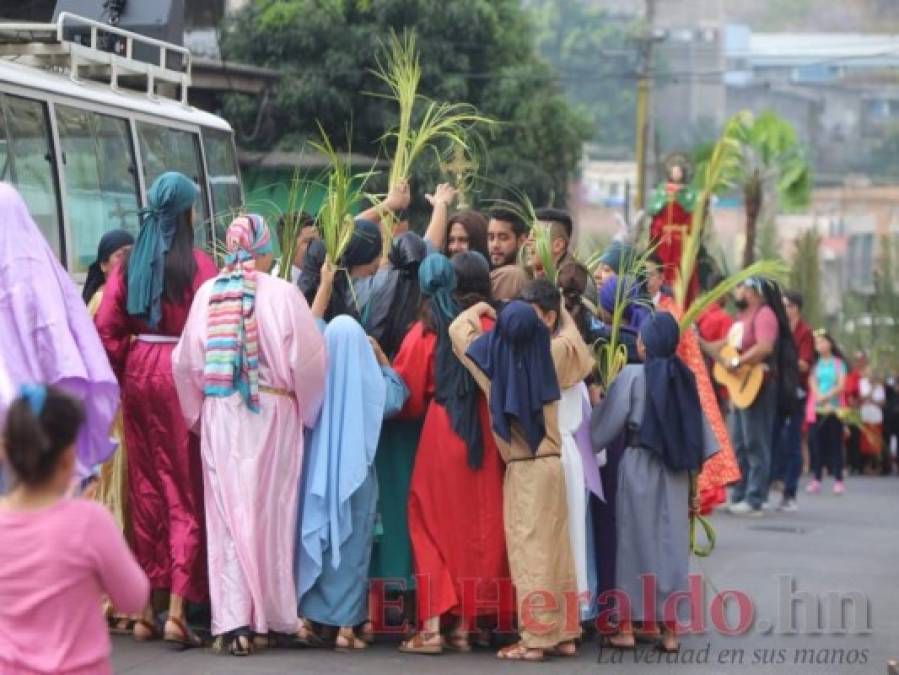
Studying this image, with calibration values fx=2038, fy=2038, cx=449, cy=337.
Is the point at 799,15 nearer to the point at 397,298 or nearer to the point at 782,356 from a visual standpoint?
the point at 782,356

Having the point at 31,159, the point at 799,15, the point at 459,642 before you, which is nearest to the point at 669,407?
the point at 459,642

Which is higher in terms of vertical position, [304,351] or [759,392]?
[304,351]

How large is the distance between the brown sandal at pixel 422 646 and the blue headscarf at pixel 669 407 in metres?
1.30

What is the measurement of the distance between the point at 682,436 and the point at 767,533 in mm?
6148

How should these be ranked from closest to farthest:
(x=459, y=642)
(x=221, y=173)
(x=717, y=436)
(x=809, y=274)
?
(x=459, y=642), (x=717, y=436), (x=221, y=173), (x=809, y=274)

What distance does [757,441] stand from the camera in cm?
1634

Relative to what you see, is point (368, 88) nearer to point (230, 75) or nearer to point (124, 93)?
point (230, 75)

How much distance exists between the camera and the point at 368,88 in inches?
1036

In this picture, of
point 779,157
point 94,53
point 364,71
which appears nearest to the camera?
point 94,53

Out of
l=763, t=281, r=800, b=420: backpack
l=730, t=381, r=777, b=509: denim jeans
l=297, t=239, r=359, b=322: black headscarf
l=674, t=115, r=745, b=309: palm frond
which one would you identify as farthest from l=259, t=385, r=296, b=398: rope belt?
l=730, t=381, r=777, b=509: denim jeans

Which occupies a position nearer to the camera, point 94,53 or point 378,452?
point 378,452

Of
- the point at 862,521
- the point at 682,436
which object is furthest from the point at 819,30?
the point at 682,436

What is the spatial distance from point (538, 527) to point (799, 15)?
13098 centimetres

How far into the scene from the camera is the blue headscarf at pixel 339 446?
893 cm
